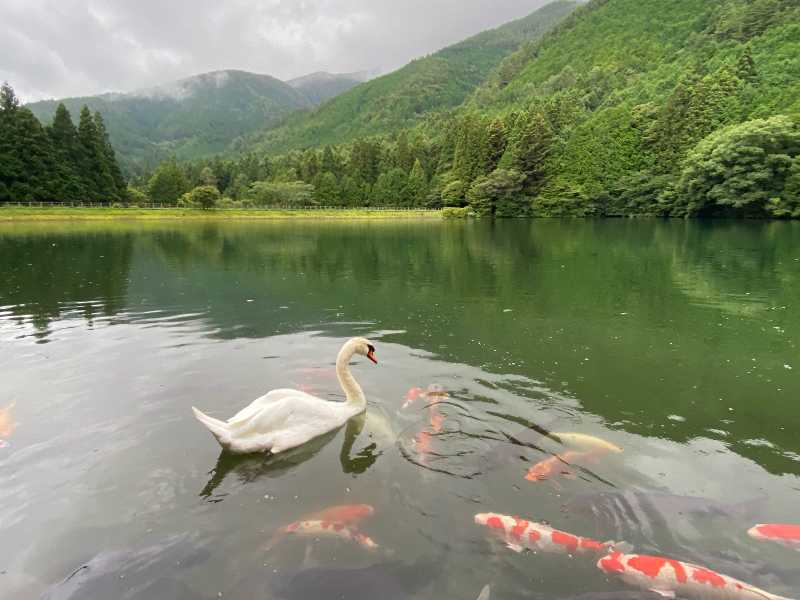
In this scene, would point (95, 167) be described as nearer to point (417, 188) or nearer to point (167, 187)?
point (167, 187)

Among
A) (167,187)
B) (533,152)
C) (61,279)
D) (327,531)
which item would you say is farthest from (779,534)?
(167,187)

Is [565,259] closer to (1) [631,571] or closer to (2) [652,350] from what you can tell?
(2) [652,350]

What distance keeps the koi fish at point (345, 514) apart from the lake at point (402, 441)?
0.11 m

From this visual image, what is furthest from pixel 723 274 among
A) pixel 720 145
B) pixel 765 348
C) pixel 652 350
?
pixel 720 145

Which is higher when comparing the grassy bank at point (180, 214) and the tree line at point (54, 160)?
the tree line at point (54, 160)

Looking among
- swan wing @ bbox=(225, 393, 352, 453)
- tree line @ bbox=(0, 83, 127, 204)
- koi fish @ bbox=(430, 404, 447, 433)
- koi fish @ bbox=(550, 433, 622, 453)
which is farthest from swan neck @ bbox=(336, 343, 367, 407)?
tree line @ bbox=(0, 83, 127, 204)

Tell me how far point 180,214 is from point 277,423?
74515mm

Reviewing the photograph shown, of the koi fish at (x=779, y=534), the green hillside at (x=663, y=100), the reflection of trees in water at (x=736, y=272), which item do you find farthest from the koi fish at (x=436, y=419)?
the green hillside at (x=663, y=100)

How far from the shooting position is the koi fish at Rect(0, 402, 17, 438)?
6.72m

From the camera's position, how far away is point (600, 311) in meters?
14.1

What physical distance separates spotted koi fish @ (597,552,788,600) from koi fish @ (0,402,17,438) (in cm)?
754

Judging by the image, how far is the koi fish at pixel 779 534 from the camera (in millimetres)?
4500

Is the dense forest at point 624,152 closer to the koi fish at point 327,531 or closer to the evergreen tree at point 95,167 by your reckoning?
the evergreen tree at point 95,167

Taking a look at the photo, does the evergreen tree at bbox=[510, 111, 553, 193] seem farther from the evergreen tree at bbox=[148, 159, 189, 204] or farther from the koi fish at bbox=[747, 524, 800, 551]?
the koi fish at bbox=[747, 524, 800, 551]
